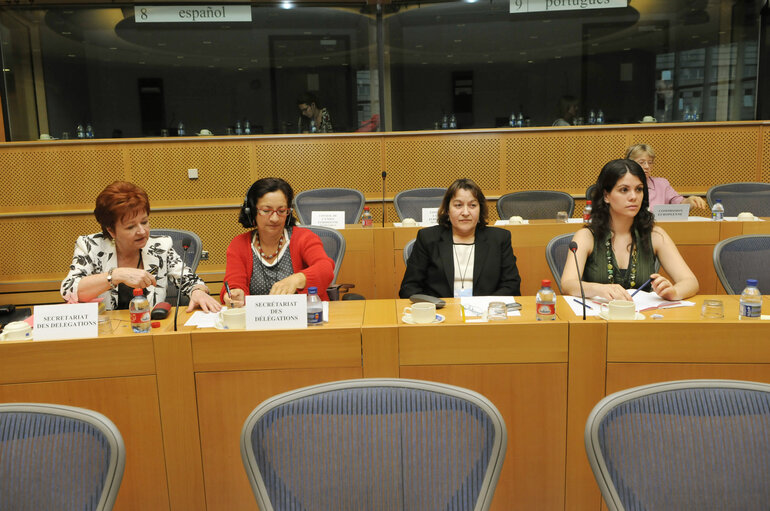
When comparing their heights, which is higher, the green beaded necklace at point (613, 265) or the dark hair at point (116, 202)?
the dark hair at point (116, 202)

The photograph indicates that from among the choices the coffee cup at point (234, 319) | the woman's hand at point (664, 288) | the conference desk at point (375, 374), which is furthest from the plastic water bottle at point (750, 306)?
the coffee cup at point (234, 319)

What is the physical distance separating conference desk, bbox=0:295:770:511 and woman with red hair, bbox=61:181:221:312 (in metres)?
0.41

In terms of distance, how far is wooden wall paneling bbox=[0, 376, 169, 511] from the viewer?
6.17ft

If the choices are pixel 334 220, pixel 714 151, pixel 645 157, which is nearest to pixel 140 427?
pixel 334 220

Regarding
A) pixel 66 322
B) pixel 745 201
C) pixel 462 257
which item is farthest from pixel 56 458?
pixel 745 201

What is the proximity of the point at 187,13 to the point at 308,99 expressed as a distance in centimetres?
164

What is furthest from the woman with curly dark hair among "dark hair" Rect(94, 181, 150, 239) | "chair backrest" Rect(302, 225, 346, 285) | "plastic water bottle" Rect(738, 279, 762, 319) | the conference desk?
"dark hair" Rect(94, 181, 150, 239)

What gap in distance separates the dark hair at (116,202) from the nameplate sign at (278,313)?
0.82 metres

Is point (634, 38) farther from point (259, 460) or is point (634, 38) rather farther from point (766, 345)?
point (259, 460)

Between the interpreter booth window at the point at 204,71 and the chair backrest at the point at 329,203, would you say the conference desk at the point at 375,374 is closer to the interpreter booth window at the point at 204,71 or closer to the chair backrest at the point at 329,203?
the chair backrest at the point at 329,203

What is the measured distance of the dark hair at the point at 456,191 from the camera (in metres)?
2.98

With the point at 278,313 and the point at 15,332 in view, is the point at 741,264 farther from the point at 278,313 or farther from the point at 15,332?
the point at 15,332

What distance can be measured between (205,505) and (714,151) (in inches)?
239

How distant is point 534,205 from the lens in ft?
15.0
